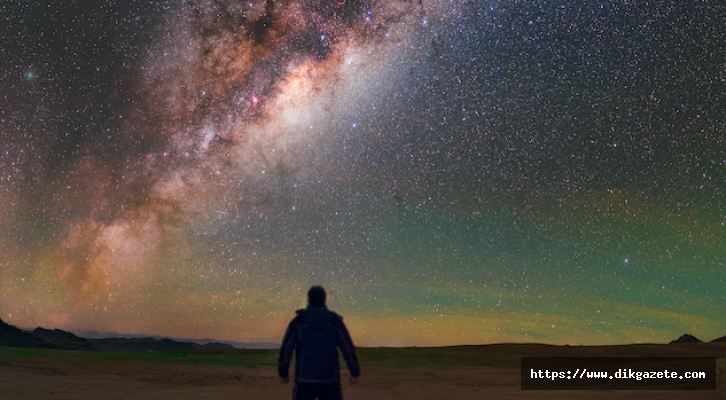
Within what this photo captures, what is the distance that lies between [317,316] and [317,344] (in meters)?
0.31

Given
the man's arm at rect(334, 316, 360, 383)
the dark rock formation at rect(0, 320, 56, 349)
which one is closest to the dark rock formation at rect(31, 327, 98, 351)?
the dark rock formation at rect(0, 320, 56, 349)

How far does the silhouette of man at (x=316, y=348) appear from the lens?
5586 millimetres

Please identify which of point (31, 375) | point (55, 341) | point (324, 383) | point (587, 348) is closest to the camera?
point (324, 383)

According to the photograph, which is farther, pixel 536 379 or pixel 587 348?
pixel 587 348

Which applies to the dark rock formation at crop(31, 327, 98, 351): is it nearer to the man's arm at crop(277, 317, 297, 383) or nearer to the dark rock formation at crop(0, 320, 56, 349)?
the dark rock formation at crop(0, 320, 56, 349)

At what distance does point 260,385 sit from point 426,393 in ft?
18.8

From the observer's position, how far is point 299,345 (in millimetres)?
5723

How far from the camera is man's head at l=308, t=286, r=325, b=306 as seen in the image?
18.8 ft

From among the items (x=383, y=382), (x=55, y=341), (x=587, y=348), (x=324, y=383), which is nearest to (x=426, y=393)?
(x=383, y=382)

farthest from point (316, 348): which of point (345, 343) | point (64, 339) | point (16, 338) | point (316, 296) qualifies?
point (64, 339)

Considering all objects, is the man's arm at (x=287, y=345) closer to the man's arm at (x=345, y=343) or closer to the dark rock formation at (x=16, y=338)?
the man's arm at (x=345, y=343)

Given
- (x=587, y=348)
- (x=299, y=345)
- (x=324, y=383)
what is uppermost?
(x=299, y=345)

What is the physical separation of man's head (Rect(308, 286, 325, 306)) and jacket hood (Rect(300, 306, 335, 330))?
2.2 inches

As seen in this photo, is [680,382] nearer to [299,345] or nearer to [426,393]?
[426,393]
